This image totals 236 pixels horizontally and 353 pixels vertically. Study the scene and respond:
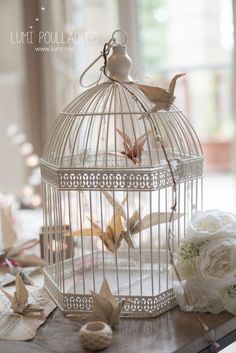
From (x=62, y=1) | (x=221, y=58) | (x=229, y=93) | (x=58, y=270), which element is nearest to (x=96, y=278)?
(x=58, y=270)

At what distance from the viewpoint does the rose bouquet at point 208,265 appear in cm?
118

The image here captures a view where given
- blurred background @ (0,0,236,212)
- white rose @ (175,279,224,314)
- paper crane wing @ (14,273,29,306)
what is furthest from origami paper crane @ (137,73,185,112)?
blurred background @ (0,0,236,212)

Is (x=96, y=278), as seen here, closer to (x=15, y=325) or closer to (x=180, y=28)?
(x=15, y=325)

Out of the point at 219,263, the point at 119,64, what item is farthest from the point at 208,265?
the point at 119,64

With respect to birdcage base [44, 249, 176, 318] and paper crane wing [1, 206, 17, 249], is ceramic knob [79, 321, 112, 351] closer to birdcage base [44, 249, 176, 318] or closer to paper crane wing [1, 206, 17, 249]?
birdcage base [44, 249, 176, 318]

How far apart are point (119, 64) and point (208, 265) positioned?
1.55ft

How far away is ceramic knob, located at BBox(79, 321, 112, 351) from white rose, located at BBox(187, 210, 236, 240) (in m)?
0.28

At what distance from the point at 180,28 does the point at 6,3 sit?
3.28 feet

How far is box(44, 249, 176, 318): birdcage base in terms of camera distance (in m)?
1.21

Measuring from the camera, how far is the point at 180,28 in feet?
11.1

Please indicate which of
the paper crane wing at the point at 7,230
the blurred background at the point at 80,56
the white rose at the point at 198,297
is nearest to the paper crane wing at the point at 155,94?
the white rose at the point at 198,297

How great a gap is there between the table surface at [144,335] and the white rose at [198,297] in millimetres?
16

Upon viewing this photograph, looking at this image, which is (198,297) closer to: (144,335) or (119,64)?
(144,335)

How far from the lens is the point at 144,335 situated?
112cm
